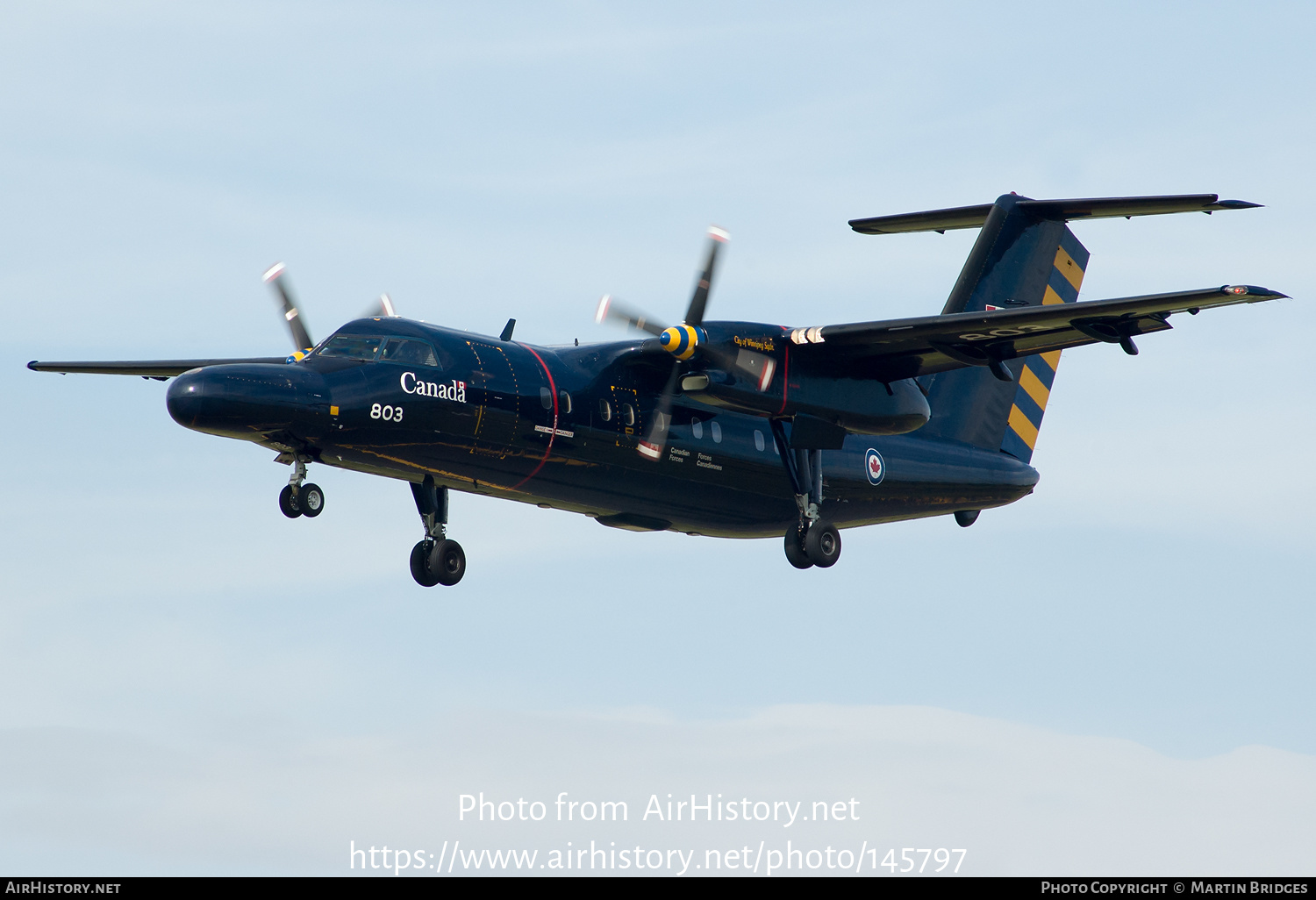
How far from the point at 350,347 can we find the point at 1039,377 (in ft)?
43.7

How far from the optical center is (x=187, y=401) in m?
17.2

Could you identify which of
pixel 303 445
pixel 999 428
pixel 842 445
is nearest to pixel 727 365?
pixel 842 445

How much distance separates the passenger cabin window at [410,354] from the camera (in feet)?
62.8

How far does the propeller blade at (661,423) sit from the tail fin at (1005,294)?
572 cm

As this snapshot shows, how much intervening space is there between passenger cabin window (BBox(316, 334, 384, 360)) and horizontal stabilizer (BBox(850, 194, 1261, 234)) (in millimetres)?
10039

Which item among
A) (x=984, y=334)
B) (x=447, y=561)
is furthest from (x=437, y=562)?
(x=984, y=334)

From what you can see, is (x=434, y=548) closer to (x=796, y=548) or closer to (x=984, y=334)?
(x=796, y=548)

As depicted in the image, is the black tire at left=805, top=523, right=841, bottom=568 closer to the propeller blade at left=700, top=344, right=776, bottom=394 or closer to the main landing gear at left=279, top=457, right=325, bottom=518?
the propeller blade at left=700, top=344, right=776, bottom=394

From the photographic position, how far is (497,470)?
→ 20234 mm

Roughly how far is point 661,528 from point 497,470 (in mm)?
3534

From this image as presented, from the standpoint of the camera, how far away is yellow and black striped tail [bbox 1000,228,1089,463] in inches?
1050

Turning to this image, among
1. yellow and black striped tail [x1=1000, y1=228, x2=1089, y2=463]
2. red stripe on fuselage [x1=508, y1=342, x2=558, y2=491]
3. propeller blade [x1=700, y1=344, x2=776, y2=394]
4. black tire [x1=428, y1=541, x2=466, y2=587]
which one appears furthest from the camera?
yellow and black striped tail [x1=1000, y1=228, x2=1089, y2=463]

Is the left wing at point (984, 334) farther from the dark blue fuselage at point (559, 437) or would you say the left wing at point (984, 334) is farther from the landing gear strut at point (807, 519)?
the landing gear strut at point (807, 519)

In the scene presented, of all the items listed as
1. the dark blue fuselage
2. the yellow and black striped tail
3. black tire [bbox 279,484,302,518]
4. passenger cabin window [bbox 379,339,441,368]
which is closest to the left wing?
the dark blue fuselage
